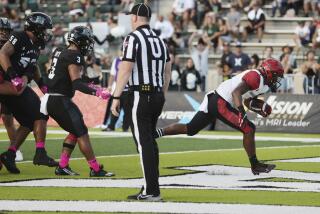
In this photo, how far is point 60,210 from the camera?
8.87 m

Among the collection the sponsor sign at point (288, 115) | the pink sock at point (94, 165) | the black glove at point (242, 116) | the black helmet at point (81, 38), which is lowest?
the sponsor sign at point (288, 115)

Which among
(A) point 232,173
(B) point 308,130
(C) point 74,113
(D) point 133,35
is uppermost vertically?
(D) point 133,35

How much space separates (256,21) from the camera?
89.7 feet

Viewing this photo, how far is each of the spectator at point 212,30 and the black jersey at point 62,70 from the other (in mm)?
15825

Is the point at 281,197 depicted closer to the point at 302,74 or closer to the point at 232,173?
the point at 232,173

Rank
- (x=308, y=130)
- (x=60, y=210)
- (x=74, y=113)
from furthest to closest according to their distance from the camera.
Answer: (x=308, y=130)
(x=74, y=113)
(x=60, y=210)

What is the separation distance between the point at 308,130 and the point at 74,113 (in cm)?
1062

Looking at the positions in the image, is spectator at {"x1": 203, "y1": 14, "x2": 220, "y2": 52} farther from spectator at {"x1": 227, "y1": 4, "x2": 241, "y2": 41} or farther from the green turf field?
the green turf field

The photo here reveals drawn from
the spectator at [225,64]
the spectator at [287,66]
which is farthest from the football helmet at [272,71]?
the spectator at [225,64]

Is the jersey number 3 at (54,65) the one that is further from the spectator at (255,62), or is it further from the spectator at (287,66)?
the spectator at (255,62)

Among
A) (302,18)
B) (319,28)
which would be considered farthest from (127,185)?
(302,18)

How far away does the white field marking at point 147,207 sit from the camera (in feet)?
29.1

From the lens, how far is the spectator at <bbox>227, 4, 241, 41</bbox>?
27.5 meters

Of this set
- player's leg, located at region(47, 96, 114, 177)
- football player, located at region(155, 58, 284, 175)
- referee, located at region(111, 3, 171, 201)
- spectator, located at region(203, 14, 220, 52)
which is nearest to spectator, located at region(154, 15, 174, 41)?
spectator, located at region(203, 14, 220, 52)
